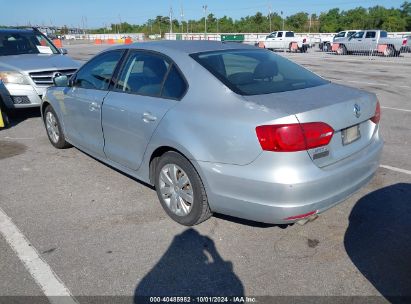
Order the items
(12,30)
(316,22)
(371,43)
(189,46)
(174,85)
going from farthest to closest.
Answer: (316,22)
(371,43)
(12,30)
(189,46)
(174,85)

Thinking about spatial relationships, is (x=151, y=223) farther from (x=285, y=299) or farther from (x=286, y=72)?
(x=286, y=72)

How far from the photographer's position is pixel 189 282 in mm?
2816

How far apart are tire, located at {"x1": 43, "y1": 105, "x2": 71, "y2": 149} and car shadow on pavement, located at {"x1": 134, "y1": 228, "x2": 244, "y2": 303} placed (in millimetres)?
3165

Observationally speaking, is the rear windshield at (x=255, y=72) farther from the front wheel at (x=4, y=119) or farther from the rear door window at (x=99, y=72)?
the front wheel at (x=4, y=119)

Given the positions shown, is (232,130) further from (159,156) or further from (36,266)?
(36,266)

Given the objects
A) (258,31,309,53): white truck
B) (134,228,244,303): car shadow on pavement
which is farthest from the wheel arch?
(258,31,309,53): white truck

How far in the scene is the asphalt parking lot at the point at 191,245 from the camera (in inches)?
109

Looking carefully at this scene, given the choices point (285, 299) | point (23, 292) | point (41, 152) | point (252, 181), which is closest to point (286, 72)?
point (252, 181)

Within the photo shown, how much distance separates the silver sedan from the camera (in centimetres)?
277

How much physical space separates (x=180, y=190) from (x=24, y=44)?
24.3 ft

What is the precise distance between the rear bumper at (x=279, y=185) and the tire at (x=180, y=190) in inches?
5.7

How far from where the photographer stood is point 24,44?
8.94 metres

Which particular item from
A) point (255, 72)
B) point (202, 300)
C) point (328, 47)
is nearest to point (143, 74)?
point (255, 72)

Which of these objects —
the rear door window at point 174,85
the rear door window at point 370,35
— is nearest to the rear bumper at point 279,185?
the rear door window at point 174,85
